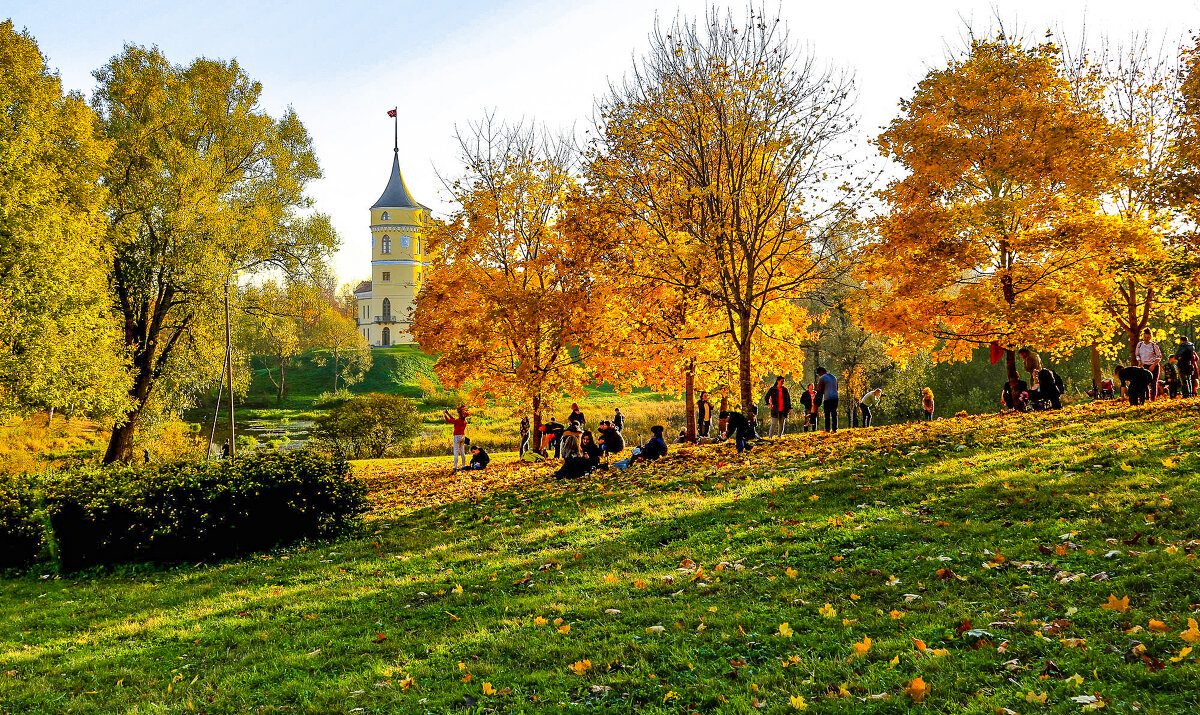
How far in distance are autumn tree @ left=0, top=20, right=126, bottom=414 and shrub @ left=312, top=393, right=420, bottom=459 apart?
10.8m

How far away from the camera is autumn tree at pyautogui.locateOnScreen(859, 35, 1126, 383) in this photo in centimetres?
1614

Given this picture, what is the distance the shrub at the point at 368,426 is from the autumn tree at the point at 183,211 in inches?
241

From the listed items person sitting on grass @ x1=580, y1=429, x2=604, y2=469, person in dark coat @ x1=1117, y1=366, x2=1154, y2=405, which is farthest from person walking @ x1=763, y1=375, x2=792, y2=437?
person in dark coat @ x1=1117, y1=366, x2=1154, y2=405

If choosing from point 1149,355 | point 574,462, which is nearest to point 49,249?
point 574,462

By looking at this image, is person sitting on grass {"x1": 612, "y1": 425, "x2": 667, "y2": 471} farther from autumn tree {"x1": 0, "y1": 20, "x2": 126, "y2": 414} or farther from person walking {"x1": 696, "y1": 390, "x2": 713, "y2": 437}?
autumn tree {"x1": 0, "y1": 20, "x2": 126, "y2": 414}

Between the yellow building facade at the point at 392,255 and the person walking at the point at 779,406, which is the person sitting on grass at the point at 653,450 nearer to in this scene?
the person walking at the point at 779,406

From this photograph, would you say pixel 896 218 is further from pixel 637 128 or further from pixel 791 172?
pixel 637 128

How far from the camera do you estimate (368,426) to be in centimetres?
3206

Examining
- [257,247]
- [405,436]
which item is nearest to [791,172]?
[257,247]

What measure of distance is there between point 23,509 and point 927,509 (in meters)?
13.4

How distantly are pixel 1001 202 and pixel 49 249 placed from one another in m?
22.4

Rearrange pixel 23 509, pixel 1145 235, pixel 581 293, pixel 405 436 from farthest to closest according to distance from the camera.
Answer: pixel 405 436 → pixel 581 293 → pixel 1145 235 → pixel 23 509

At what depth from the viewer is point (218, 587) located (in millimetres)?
9602

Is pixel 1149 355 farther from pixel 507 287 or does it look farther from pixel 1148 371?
pixel 507 287
